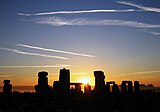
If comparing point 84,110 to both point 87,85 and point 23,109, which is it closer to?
point 23,109

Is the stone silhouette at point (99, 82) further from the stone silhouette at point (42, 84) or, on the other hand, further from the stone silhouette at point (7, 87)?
the stone silhouette at point (7, 87)

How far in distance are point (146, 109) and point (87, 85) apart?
32.1 meters

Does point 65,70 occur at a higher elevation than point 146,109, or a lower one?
higher

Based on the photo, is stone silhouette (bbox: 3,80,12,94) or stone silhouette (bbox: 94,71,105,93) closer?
stone silhouette (bbox: 94,71,105,93)

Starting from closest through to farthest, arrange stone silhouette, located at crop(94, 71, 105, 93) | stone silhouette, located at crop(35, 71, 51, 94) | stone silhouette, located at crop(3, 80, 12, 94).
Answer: stone silhouette, located at crop(94, 71, 105, 93) → stone silhouette, located at crop(35, 71, 51, 94) → stone silhouette, located at crop(3, 80, 12, 94)

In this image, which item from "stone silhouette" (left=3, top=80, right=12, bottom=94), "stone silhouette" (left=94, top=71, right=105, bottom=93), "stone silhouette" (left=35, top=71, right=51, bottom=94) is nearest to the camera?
"stone silhouette" (left=94, top=71, right=105, bottom=93)

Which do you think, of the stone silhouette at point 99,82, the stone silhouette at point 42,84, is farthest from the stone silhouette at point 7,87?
the stone silhouette at point 99,82

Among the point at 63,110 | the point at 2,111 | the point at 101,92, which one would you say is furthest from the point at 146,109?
the point at 101,92

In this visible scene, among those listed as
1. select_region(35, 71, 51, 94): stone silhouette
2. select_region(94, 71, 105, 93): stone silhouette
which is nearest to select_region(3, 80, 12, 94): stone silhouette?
select_region(35, 71, 51, 94): stone silhouette

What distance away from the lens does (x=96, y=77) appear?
38.0 meters

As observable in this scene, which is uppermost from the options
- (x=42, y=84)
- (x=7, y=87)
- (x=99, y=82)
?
(x=99, y=82)

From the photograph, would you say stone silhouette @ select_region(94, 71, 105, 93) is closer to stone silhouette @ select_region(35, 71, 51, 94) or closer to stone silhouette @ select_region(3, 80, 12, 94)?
stone silhouette @ select_region(35, 71, 51, 94)

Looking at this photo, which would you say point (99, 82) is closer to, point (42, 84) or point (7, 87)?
point (42, 84)

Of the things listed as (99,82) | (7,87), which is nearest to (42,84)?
(7,87)
